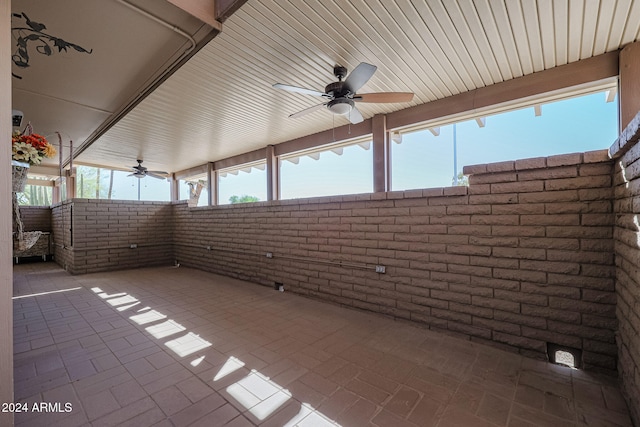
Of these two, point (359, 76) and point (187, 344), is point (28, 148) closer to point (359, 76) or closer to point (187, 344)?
point (187, 344)

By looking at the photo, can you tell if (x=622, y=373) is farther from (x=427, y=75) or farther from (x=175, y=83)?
(x=175, y=83)

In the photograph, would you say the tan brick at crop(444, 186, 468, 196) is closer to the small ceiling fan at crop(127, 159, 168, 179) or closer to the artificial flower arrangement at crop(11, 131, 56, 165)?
the artificial flower arrangement at crop(11, 131, 56, 165)

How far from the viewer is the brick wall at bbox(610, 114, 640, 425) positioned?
165cm

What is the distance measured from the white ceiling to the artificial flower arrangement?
A: 48.6 inches

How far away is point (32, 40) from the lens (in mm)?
2900

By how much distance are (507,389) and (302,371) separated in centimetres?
152

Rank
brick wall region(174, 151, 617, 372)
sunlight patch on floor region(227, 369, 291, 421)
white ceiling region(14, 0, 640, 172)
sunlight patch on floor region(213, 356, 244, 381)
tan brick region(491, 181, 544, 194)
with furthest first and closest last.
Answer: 1. white ceiling region(14, 0, 640, 172)
2. tan brick region(491, 181, 544, 194)
3. brick wall region(174, 151, 617, 372)
4. sunlight patch on floor region(213, 356, 244, 381)
5. sunlight patch on floor region(227, 369, 291, 421)

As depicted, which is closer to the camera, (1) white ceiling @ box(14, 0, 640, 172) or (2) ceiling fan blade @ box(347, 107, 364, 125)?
(1) white ceiling @ box(14, 0, 640, 172)

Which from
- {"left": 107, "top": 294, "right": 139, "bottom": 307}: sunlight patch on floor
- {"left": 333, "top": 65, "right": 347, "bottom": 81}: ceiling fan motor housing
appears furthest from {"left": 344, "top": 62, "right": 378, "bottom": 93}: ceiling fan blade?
{"left": 107, "top": 294, "right": 139, "bottom": 307}: sunlight patch on floor

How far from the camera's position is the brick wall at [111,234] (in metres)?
6.30

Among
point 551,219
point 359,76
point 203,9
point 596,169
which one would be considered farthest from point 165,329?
point 596,169

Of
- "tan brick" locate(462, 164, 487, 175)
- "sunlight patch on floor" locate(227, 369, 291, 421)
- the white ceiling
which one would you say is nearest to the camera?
"sunlight patch on floor" locate(227, 369, 291, 421)

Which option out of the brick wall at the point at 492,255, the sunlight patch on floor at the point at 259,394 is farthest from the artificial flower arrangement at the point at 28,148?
the brick wall at the point at 492,255

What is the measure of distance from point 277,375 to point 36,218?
10043mm
